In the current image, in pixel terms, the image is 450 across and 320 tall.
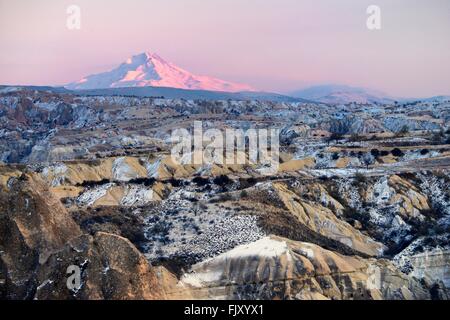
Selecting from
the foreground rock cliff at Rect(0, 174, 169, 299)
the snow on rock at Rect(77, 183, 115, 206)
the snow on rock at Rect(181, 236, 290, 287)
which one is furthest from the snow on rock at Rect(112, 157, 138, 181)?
the foreground rock cliff at Rect(0, 174, 169, 299)

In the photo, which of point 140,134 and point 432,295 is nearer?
point 432,295

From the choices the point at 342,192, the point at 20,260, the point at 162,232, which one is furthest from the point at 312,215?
the point at 20,260

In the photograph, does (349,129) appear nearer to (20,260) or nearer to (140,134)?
(140,134)

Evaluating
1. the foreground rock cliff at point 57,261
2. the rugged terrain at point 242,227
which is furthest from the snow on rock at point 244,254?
the foreground rock cliff at point 57,261

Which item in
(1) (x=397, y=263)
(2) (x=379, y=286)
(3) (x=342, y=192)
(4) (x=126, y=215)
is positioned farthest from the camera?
(3) (x=342, y=192)

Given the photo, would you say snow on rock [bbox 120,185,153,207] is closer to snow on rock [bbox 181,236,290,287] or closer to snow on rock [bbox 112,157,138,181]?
snow on rock [bbox 112,157,138,181]

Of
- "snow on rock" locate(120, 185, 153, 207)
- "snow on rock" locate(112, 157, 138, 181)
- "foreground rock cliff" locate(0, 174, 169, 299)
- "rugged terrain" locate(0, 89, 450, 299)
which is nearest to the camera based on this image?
"foreground rock cliff" locate(0, 174, 169, 299)

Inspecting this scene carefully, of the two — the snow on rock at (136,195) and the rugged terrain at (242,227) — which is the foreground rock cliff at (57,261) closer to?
the rugged terrain at (242,227)

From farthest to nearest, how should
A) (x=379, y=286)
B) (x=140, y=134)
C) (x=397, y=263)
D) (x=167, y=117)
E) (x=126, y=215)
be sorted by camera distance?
(x=167, y=117), (x=140, y=134), (x=126, y=215), (x=397, y=263), (x=379, y=286)
